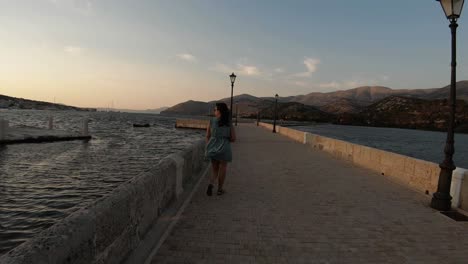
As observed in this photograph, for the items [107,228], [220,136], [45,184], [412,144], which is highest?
[220,136]

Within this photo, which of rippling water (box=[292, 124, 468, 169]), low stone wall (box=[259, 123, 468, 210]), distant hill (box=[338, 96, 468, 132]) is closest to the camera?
low stone wall (box=[259, 123, 468, 210])

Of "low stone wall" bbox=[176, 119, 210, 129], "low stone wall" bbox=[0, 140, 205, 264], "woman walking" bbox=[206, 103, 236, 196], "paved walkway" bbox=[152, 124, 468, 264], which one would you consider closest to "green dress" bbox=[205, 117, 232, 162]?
"woman walking" bbox=[206, 103, 236, 196]

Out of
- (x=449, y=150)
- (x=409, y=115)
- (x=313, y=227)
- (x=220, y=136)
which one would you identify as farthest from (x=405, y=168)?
(x=409, y=115)

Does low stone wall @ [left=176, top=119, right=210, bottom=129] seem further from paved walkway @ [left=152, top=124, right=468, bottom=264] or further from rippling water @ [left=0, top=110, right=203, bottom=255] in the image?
paved walkway @ [left=152, top=124, right=468, bottom=264]

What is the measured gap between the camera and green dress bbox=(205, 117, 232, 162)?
6676mm

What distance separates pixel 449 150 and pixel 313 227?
3.46 m

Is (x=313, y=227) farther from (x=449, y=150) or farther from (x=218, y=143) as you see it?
(x=449, y=150)

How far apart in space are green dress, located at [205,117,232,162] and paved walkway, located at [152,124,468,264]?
0.87 metres

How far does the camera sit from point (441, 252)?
14.3 feet

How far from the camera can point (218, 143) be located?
6.74m

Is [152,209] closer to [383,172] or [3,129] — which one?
[383,172]

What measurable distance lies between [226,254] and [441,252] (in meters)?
2.78

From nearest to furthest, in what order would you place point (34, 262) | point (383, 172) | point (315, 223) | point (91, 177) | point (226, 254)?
point (34, 262) → point (226, 254) → point (315, 223) → point (383, 172) → point (91, 177)

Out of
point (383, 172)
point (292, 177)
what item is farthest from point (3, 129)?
point (383, 172)
